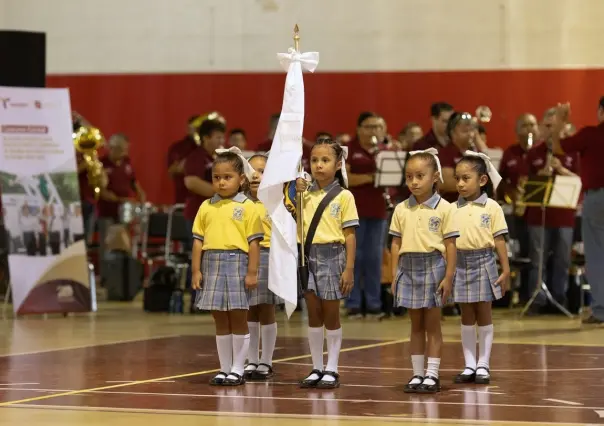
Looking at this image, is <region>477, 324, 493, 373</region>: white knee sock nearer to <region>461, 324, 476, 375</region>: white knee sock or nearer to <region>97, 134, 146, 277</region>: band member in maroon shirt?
<region>461, 324, 476, 375</region>: white knee sock

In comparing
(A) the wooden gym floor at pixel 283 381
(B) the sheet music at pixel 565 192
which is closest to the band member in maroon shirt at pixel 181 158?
(A) the wooden gym floor at pixel 283 381

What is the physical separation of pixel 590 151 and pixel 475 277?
14.5 feet

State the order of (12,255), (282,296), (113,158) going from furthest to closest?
(113,158) < (12,255) < (282,296)

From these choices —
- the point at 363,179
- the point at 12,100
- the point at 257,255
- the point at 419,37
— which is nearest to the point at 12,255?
the point at 12,100

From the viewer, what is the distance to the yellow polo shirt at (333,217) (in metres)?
8.12

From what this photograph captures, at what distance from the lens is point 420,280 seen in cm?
789

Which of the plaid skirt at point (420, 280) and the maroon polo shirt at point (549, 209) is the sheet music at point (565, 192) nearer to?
the maroon polo shirt at point (549, 209)

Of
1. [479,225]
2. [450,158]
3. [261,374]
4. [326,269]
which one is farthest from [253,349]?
[450,158]

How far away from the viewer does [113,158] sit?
57.3ft

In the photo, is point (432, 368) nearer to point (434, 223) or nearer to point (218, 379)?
point (434, 223)

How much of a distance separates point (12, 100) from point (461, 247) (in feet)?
21.1

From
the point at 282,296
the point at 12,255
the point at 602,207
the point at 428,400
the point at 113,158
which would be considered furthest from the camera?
the point at 113,158

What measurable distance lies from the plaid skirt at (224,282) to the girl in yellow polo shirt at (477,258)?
4.56 feet

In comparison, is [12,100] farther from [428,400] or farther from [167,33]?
[428,400]
